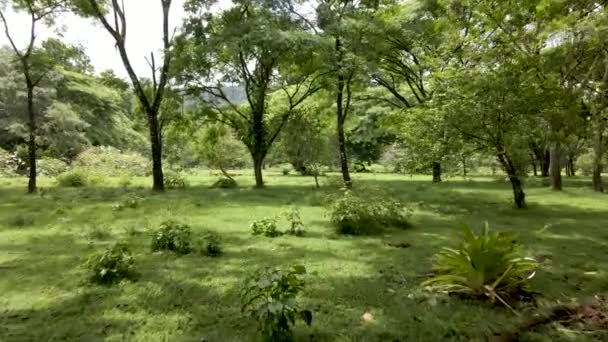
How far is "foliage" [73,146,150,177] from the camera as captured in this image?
80.4 feet

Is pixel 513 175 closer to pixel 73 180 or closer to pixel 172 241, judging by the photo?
pixel 172 241

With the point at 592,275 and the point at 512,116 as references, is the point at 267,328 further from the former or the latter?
the point at 512,116

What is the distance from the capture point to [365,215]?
26.8ft

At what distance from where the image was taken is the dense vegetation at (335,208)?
4027mm

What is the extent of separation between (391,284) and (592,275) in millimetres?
2576

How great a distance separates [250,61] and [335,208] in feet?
38.5

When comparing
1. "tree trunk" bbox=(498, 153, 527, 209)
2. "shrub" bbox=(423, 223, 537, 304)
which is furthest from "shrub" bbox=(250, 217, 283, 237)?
"tree trunk" bbox=(498, 153, 527, 209)

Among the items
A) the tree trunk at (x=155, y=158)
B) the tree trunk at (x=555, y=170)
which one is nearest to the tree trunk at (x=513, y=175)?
the tree trunk at (x=555, y=170)

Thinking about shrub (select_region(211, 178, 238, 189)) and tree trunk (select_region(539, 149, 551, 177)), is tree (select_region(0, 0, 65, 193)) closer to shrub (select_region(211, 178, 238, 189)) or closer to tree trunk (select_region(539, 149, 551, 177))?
shrub (select_region(211, 178, 238, 189))

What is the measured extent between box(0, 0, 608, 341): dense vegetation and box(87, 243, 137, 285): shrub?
0.06 ft

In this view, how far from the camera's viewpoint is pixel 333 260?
6.03 m

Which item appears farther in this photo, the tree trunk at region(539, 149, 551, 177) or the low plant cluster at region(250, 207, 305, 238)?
the tree trunk at region(539, 149, 551, 177)

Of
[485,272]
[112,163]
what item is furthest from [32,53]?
[485,272]

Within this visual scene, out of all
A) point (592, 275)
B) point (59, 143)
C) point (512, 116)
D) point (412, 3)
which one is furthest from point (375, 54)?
point (59, 143)
